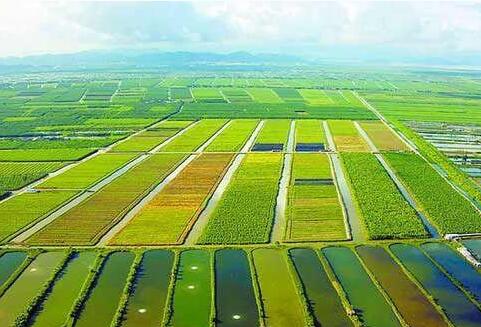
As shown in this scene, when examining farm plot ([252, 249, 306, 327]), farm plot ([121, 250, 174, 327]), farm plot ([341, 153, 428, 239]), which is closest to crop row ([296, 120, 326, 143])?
farm plot ([341, 153, 428, 239])

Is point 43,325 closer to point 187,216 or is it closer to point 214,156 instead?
point 187,216

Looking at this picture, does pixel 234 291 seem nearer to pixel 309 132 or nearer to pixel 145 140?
pixel 145 140

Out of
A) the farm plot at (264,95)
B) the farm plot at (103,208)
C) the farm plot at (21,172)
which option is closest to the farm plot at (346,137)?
the farm plot at (103,208)

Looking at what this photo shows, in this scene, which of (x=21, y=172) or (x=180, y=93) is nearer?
(x=21, y=172)

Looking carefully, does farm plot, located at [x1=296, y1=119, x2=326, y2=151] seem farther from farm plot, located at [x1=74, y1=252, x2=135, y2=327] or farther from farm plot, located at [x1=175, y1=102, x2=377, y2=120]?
farm plot, located at [x1=74, y1=252, x2=135, y2=327]

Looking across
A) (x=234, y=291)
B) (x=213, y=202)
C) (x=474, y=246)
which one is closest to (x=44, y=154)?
(x=213, y=202)

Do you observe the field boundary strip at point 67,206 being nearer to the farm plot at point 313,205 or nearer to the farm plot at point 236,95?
the farm plot at point 313,205
